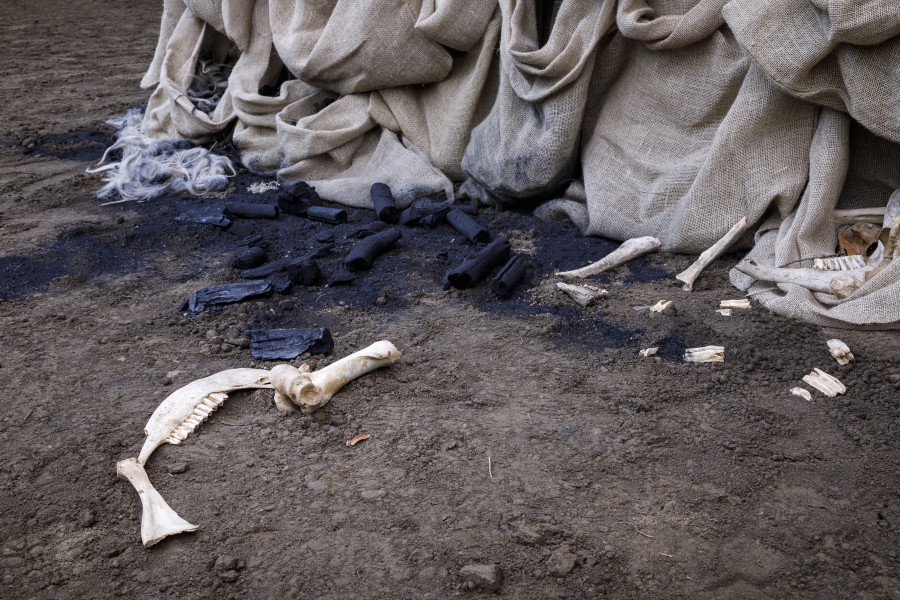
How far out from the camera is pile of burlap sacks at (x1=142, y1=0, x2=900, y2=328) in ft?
9.82

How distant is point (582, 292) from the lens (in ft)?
10.8

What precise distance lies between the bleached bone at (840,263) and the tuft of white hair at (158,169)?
12.3 feet

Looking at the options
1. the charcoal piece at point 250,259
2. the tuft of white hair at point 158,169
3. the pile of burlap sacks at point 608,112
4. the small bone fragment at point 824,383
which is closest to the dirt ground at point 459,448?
the small bone fragment at point 824,383

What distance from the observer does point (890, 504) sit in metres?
2.06

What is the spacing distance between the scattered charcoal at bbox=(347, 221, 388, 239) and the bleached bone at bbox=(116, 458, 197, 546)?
207cm

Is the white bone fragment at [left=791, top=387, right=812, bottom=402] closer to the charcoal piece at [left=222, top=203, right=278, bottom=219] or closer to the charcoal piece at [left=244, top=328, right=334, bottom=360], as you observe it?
the charcoal piece at [left=244, top=328, right=334, bottom=360]

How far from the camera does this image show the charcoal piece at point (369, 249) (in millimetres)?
3746

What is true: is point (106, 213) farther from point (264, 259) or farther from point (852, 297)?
point (852, 297)

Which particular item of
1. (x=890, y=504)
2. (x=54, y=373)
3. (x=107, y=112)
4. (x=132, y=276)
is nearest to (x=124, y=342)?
(x=54, y=373)

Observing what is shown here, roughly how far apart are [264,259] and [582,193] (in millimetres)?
1705

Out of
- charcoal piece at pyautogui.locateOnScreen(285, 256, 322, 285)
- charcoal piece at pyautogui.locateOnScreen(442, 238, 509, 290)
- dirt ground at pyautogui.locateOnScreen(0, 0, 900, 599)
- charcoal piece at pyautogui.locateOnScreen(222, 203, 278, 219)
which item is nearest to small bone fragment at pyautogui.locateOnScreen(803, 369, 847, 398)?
dirt ground at pyautogui.locateOnScreen(0, 0, 900, 599)

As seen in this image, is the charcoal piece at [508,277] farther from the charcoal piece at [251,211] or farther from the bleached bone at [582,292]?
the charcoal piece at [251,211]

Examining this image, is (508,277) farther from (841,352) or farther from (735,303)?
(841,352)

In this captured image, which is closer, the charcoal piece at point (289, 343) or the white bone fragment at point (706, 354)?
the white bone fragment at point (706, 354)
